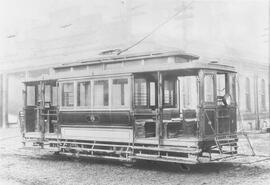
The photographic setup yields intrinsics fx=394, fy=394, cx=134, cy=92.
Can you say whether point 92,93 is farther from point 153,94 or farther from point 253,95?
point 253,95

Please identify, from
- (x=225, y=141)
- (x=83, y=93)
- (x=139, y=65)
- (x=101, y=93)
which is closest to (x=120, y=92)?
(x=101, y=93)

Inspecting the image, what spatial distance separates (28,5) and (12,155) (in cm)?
1186

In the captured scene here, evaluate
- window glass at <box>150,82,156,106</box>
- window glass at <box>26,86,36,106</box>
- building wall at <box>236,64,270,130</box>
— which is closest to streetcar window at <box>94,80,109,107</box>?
window glass at <box>150,82,156,106</box>

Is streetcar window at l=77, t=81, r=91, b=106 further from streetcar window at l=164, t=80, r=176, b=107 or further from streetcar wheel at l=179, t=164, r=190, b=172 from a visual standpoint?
streetcar wheel at l=179, t=164, r=190, b=172

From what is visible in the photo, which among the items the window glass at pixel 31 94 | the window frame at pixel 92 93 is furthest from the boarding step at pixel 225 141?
the window glass at pixel 31 94

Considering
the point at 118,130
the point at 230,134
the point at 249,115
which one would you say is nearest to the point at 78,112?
the point at 118,130

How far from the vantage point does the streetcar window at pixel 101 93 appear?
1067 centimetres

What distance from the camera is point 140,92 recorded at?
1059cm

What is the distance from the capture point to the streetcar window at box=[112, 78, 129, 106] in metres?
10.3

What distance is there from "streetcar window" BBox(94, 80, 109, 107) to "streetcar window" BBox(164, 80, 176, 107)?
1.60m

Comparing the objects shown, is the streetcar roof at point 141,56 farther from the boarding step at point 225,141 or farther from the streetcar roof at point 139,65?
the boarding step at point 225,141

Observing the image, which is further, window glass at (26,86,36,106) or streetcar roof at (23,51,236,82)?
window glass at (26,86,36,106)

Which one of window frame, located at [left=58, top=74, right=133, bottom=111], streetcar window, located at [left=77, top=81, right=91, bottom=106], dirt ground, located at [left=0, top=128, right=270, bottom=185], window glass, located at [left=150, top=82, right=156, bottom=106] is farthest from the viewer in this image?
streetcar window, located at [left=77, top=81, right=91, bottom=106]

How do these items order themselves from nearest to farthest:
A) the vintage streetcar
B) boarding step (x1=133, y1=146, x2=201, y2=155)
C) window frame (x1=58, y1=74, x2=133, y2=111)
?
boarding step (x1=133, y1=146, x2=201, y2=155), the vintage streetcar, window frame (x1=58, y1=74, x2=133, y2=111)
